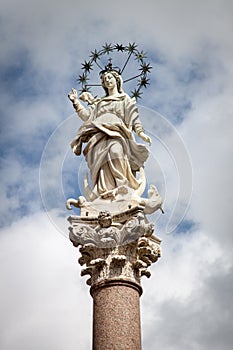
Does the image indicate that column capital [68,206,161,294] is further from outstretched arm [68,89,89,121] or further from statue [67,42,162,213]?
outstretched arm [68,89,89,121]

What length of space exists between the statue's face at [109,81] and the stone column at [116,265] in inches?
221

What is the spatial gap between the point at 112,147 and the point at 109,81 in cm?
304

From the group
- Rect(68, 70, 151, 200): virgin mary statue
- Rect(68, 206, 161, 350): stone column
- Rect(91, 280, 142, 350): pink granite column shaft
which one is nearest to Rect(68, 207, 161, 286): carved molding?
Rect(68, 206, 161, 350): stone column

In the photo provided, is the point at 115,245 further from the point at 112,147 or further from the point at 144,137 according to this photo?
the point at 144,137

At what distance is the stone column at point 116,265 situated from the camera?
14.5 metres

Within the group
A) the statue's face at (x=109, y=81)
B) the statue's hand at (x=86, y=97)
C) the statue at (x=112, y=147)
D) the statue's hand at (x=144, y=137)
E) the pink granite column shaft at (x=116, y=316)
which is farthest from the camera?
the statue's hand at (x=86, y=97)

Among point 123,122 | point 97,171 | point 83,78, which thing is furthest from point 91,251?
point 83,78

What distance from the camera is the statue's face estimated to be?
20.5 metres

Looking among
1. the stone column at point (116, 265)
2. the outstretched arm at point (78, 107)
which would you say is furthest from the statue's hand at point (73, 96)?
the stone column at point (116, 265)

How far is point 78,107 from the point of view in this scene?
67.5 feet

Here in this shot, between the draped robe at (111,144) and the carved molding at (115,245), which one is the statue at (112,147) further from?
the carved molding at (115,245)

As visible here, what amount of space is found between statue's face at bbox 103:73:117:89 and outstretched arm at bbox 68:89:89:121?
1.09 metres

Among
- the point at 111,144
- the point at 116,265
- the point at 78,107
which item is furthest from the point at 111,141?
the point at 116,265

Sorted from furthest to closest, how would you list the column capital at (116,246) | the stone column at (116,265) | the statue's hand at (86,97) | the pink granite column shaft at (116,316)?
1. the statue's hand at (86,97)
2. the column capital at (116,246)
3. the stone column at (116,265)
4. the pink granite column shaft at (116,316)
